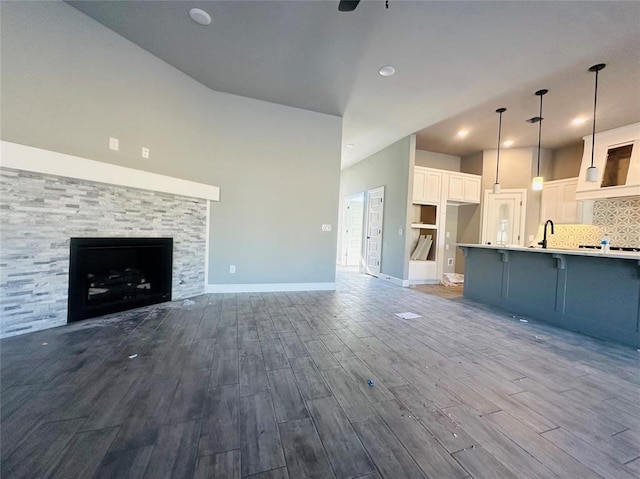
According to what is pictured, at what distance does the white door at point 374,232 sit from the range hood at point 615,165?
12.3 feet

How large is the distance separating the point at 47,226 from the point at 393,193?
18.9 feet

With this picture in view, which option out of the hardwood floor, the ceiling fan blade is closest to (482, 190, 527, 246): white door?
the hardwood floor

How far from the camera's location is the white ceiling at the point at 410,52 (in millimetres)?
2521

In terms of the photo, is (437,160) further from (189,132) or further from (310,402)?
(310,402)

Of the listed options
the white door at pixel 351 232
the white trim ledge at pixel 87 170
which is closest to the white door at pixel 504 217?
the white door at pixel 351 232

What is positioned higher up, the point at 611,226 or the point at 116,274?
the point at 611,226

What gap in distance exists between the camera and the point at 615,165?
4641 millimetres

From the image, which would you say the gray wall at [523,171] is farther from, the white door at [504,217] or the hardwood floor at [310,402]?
the hardwood floor at [310,402]

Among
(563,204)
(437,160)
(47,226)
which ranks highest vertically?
(437,160)

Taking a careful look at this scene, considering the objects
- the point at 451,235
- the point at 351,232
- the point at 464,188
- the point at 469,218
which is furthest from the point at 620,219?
the point at 351,232

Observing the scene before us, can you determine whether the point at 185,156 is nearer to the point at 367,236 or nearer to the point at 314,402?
the point at 314,402

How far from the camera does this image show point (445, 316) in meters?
3.60

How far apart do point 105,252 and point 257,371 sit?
265 cm

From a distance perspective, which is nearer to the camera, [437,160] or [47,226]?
[47,226]
